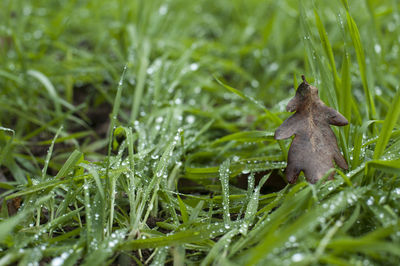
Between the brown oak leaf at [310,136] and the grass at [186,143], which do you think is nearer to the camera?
the grass at [186,143]

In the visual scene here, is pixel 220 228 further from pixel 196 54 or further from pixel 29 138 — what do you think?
pixel 196 54

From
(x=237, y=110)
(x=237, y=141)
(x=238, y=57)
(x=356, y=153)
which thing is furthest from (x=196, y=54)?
(x=356, y=153)

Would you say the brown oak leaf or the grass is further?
the brown oak leaf

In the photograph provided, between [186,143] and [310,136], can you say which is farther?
[186,143]
